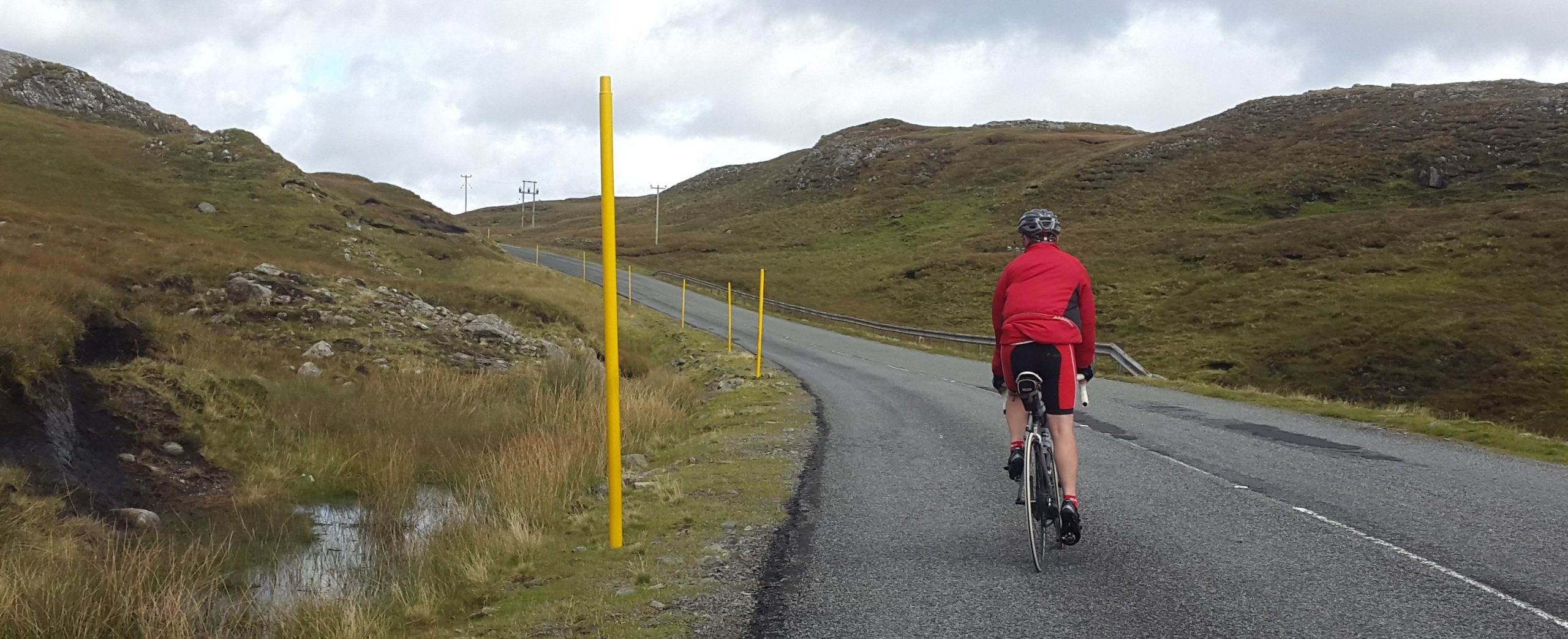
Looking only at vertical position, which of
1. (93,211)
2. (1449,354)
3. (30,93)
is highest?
(30,93)

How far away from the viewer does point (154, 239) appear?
86.0 ft

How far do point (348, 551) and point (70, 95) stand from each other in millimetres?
73644

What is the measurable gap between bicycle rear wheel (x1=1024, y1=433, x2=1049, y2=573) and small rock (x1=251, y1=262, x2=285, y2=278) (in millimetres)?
21951

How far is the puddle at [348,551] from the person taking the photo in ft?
23.0

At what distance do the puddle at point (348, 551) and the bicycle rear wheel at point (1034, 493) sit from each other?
4116 mm

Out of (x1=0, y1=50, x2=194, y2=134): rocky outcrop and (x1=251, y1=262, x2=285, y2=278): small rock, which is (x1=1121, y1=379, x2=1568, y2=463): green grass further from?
(x1=0, y1=50, x2=194, y2=134): rocky outcrop

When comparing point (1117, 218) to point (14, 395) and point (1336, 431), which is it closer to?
point (1336, 431)

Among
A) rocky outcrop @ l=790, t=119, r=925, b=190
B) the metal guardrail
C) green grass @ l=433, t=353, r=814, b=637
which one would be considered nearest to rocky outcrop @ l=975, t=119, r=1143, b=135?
rocky outcrop @ l=790, t=119, r=925, b=190

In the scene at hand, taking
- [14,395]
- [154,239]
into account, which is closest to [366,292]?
[154,239]

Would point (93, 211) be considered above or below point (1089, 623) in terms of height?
above

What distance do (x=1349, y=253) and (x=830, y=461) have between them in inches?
1747

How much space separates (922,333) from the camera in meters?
36.2

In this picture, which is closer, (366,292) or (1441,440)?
(1441,440)

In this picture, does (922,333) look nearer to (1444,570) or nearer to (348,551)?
(348,551)
